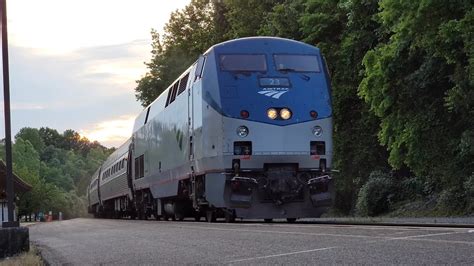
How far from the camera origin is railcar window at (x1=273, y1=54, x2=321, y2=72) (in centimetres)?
1647

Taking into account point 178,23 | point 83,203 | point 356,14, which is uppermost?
point 178,23

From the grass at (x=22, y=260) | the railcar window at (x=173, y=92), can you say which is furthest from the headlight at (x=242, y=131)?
the grass at (x=22, y=260)

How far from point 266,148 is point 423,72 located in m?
7.87

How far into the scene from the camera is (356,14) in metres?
25.3

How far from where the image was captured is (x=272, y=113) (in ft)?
51.3

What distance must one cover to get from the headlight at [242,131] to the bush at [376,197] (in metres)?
12.4

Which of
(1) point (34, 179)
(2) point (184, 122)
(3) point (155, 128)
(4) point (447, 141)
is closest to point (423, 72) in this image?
(4) point (447, 141)

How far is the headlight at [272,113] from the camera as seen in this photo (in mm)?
15594

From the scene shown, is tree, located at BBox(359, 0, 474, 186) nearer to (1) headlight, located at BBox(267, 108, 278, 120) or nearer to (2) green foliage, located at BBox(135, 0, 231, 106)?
(1) headlight, located at BBox(267, 108, 278, 120)

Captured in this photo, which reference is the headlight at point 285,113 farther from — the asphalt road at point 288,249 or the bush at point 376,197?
the bush at point 376,197

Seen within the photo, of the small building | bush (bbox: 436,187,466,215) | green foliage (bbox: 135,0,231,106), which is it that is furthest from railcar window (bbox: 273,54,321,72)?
green foliage (bbox: 135,0,231,106)

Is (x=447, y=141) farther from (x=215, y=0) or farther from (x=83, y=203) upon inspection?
(x=83, y=203)

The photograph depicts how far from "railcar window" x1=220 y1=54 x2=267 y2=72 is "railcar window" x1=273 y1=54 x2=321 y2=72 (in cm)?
37

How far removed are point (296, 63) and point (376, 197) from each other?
11571 mm
